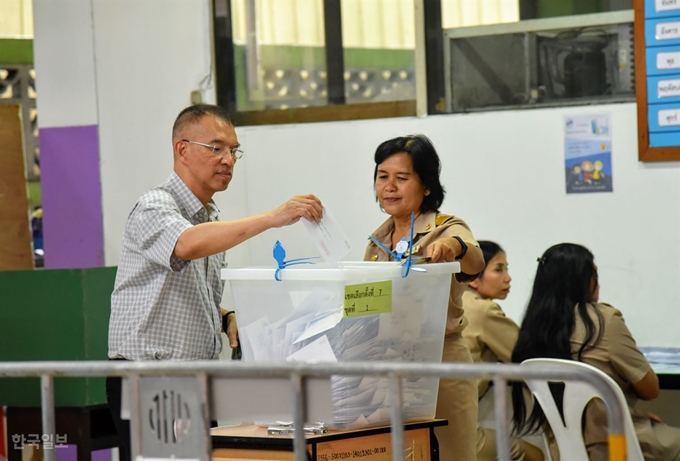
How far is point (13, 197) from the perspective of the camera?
193 inches

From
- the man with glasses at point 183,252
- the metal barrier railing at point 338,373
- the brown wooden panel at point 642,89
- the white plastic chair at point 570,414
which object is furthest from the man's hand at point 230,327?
the brown wooden panel at point 642,89

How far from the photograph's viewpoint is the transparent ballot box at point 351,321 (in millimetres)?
2350

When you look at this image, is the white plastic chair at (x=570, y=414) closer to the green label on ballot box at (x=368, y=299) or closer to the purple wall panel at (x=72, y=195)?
the green label on ballot box at (x=368, y=299)

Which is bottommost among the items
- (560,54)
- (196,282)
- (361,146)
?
(196,282)

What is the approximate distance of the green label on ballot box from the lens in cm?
232

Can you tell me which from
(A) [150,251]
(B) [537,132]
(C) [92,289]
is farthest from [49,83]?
(A) [150,251]

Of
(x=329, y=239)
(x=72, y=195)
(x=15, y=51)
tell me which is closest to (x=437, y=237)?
(x=329, y=239)

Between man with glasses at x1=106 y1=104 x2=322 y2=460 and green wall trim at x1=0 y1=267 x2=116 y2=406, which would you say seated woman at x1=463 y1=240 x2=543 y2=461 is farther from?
green wall trim at x1=0 y1=267 x2=116 y2=406

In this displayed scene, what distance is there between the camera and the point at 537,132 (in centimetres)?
440

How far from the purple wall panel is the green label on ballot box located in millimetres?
3171

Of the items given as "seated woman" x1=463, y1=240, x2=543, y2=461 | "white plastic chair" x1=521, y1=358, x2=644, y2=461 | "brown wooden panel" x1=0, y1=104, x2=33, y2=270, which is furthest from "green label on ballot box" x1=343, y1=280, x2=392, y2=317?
"brown wooden panel" x1=0, y1=104, x2=33, y2=270

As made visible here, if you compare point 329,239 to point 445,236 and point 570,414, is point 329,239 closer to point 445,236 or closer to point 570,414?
point 445,236

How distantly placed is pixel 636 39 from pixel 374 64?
1.25m

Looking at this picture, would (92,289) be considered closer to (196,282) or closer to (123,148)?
(123,148)
